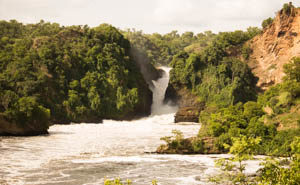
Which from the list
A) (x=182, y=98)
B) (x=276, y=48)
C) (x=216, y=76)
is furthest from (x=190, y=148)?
(x=276, y=48)

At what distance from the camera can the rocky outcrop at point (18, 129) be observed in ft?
123

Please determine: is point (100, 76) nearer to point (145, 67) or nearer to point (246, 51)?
point (145, 67)

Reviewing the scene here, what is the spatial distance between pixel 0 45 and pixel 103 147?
33.0 m

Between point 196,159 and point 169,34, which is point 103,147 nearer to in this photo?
point 196,159

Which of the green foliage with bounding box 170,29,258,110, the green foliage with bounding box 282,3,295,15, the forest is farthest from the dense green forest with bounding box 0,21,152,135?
the green foliage with bounding box 282,3,295,15

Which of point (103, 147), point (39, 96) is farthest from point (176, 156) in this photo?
point (39, 96)

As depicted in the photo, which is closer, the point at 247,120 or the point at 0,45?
the point at 247,120

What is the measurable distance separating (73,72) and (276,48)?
32.4m

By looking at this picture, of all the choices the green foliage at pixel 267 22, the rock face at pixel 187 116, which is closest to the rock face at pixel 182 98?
the rock face at pixel 187 116

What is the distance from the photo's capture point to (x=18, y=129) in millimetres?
38125

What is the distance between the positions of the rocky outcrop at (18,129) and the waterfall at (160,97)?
29.2 m

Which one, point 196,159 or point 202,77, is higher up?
point 202,77

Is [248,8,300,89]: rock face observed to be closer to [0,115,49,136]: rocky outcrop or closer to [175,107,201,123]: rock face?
[175,107,201,123]: rock face

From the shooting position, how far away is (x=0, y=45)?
58156 mm
